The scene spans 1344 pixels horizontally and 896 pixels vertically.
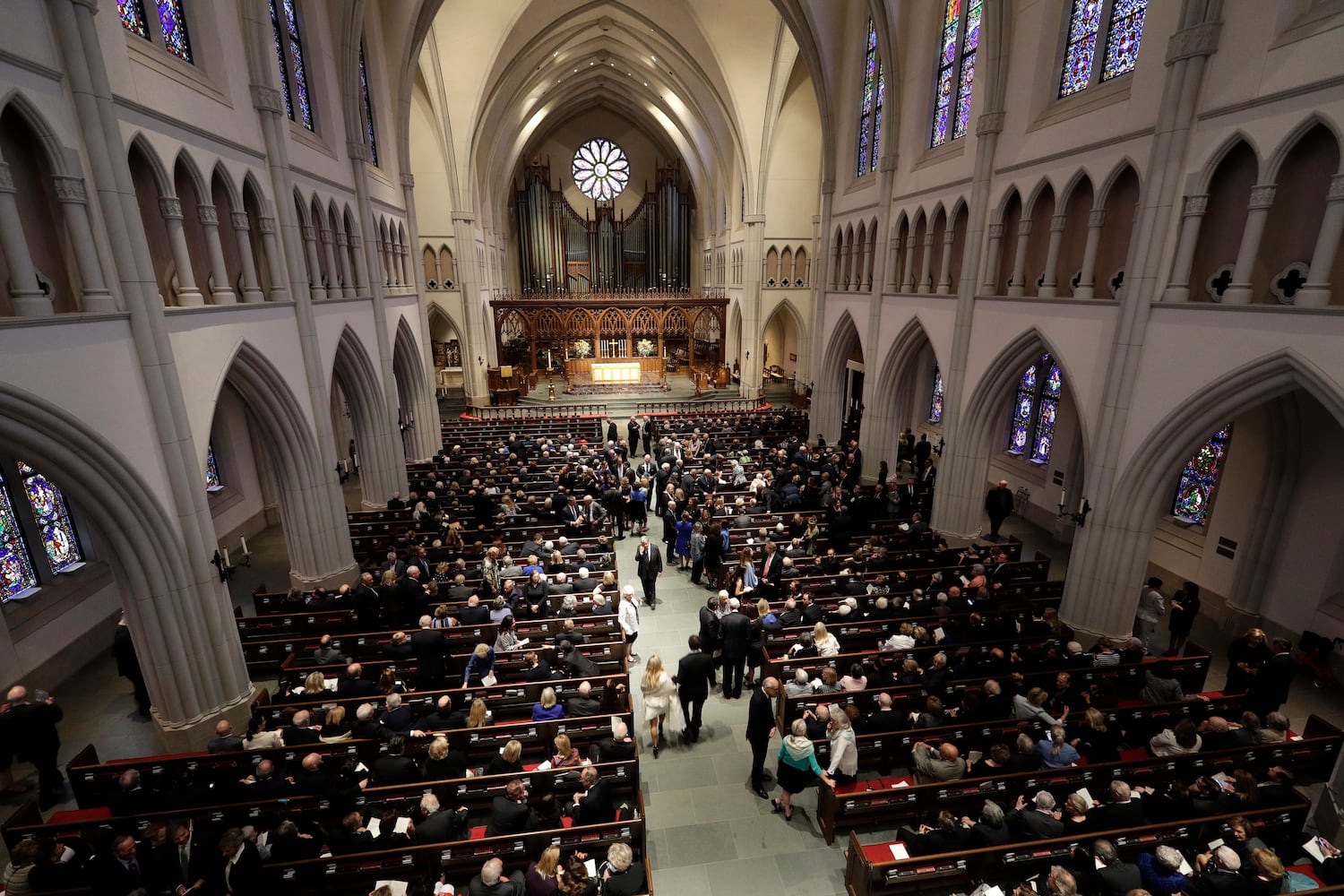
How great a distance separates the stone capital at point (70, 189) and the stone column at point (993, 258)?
1392 cm

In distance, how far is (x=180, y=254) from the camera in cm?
827

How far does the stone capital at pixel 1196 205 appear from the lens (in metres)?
8.12

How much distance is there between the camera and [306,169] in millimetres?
11578

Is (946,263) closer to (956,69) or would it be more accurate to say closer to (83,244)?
(956,69)

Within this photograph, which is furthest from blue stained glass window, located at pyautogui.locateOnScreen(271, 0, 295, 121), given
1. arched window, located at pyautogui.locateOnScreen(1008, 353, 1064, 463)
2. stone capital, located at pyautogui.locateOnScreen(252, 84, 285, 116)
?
arched window, located at pyautogui.locateOnScreen(1008, 353, 1064, 463)

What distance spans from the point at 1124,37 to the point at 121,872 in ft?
52.2

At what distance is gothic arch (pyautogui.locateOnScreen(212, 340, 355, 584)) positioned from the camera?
10273 mm

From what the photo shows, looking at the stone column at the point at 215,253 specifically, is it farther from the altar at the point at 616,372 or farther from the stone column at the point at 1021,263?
the altar at the point at 616,372

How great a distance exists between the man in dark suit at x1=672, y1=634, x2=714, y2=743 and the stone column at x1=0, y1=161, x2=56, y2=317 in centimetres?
761

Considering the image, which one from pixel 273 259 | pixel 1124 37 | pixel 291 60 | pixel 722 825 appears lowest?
pixel 722 825

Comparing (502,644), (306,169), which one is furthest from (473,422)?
(502,644)

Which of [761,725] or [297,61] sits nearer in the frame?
[761,725]

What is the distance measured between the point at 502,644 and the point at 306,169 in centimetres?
970

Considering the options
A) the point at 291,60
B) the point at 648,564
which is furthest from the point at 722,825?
the point at 291,60
